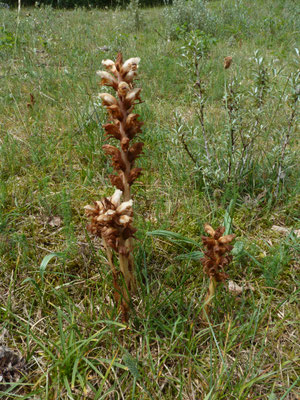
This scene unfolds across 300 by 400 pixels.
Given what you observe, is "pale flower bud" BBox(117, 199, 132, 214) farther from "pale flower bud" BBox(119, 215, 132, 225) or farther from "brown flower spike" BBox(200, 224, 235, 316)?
"brown flower spike" BBox(200, 224, 235, 316)

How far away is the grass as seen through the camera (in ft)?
4.54

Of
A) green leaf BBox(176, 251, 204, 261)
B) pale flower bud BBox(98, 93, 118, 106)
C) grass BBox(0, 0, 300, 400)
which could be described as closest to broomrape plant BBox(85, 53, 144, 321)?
pale flower bud BBox(98, 93, 118, 106)

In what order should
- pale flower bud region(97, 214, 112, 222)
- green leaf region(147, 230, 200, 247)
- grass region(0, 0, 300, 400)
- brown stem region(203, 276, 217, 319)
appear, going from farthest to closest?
green leaf region(147, 230, 200, 247) < brown stem region(203, 276, 217, 319) < grass region(0, 0, 300, 400) < pale flower bud region(97, 214, 112, 222)

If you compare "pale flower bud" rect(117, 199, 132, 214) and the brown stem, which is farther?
the brown stem

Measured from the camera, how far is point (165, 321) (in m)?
1.61

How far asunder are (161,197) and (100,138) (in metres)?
0.94

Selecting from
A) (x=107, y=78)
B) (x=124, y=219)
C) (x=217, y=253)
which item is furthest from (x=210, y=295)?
(x=107, y=78)

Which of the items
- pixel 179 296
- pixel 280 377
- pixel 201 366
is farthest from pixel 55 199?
pixel 280 377

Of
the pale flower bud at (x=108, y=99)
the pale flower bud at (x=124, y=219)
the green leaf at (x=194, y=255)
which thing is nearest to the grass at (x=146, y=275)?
the green leaf at (x=194, y=255)

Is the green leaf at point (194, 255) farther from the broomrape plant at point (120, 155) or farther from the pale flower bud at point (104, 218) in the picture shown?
the pale flower bud at point (104, 218)

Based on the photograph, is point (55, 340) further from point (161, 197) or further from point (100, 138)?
point (100, 138)

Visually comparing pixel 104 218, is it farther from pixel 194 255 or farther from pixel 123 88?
pixel 194 255

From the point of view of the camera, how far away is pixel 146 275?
164 centimetres

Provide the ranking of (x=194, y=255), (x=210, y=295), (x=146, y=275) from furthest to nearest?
(x=194, y=255)
(x=146, y=275)
(x=210, y=295)
